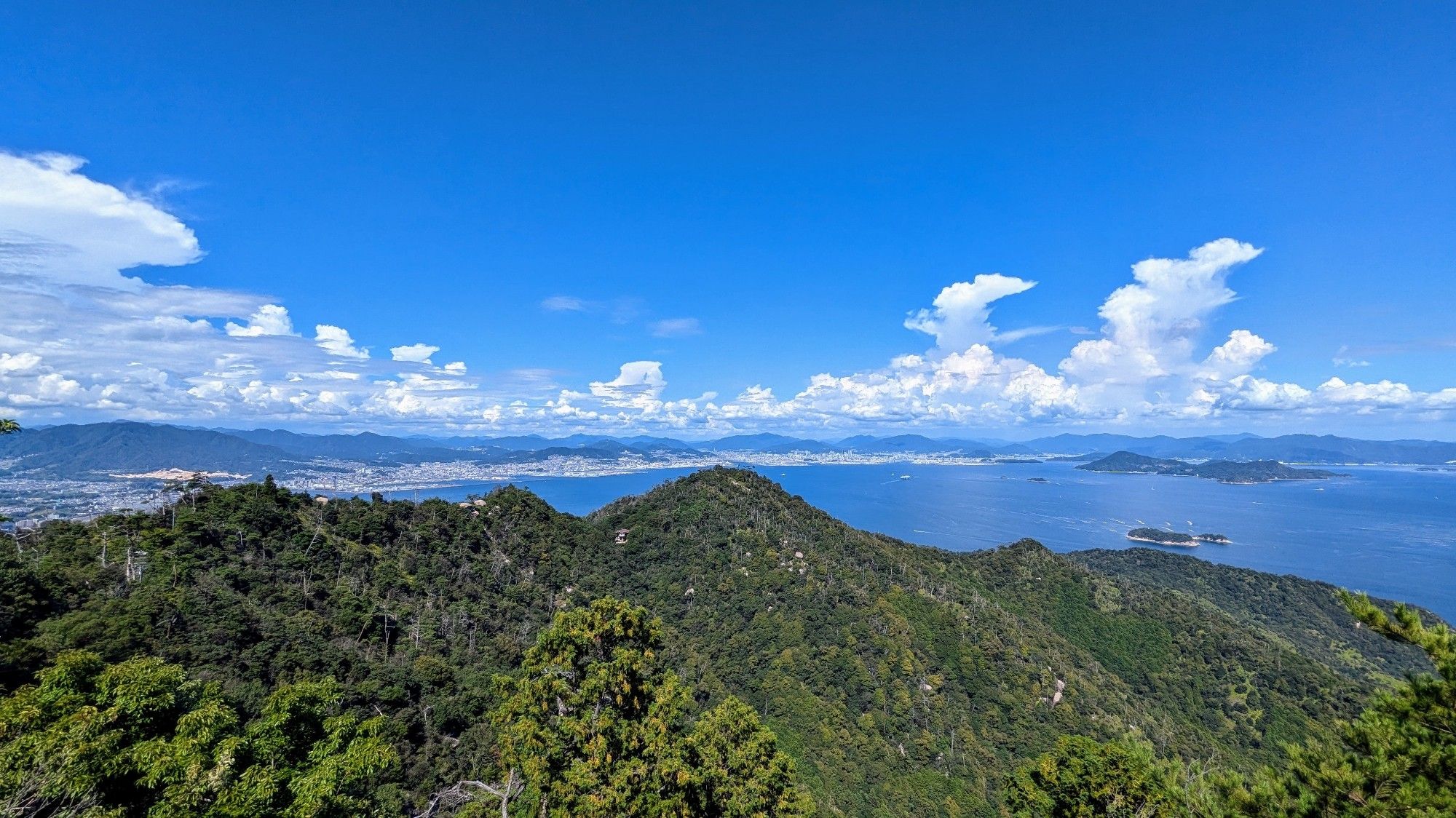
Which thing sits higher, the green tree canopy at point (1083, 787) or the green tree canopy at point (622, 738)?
the green tree canopy at point (622, 738)

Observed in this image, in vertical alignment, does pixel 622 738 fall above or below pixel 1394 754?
below

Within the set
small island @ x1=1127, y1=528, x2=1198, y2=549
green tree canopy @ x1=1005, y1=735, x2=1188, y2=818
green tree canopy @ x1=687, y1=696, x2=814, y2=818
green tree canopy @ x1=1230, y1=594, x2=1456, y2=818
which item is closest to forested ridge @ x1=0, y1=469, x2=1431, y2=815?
green tree canopy @ x1=687, y1=696, x2=814, y2=818

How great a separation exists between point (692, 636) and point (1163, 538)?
154992 millimetres

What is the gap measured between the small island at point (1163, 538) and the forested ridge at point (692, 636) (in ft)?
181

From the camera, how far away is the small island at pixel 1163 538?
473ft

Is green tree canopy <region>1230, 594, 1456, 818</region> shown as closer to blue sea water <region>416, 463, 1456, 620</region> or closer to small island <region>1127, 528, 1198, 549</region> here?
blue sea water <region>416, 463, 1456, 620</region>

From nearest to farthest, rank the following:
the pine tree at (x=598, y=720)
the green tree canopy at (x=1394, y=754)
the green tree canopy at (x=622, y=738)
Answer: the green tree canopy at (x=1394, y=754) < the pine tree at (x=598, y=720) < the green tree canopy at (x=622, y=738)

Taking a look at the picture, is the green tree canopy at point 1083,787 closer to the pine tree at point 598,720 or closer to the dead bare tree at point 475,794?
the pine tree at point 598,720

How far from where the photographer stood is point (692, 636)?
179ft

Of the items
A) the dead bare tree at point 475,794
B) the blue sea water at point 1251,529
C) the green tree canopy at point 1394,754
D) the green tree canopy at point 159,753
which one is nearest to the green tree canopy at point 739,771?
the dead bare tree at point 475,794

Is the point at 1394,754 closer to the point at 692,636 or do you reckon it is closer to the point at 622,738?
the point at 622,738

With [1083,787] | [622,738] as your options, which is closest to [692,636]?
[1083,787]

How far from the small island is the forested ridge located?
5510cm

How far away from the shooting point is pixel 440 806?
19594 millimetres
